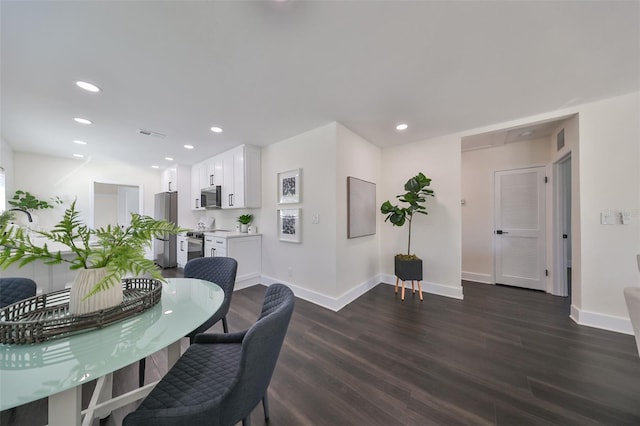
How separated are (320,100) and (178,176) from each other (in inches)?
173

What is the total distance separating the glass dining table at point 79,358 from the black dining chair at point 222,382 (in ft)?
0.67

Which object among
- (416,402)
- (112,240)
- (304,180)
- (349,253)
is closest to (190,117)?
(304,180)

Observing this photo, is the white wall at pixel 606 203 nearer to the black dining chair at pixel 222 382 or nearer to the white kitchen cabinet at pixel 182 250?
the black dining chair at pixel 222 382

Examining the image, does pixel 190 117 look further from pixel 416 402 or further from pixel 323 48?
pixel 416 402

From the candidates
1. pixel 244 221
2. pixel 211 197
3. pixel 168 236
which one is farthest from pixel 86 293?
pixel 168 236

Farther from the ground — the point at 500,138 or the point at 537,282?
the point at 500,138

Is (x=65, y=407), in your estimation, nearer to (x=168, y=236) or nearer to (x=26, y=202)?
(x=168, y=236)

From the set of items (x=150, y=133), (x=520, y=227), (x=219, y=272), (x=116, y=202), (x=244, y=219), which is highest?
(x=150, y=133)

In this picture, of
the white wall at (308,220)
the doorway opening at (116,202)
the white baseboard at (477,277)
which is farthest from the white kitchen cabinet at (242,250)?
the white baseboard at (477,277)

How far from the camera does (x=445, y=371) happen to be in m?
1.71

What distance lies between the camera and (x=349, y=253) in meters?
Answer: 3.10

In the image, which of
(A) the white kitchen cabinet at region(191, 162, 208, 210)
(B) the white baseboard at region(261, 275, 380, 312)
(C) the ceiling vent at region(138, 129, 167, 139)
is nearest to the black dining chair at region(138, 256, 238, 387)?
(B) the white baseboard at region(261, 275, 380, 312)

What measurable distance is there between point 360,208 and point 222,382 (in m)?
2.66

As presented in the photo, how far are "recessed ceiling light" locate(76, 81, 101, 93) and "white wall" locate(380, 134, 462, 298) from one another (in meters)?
3.85
